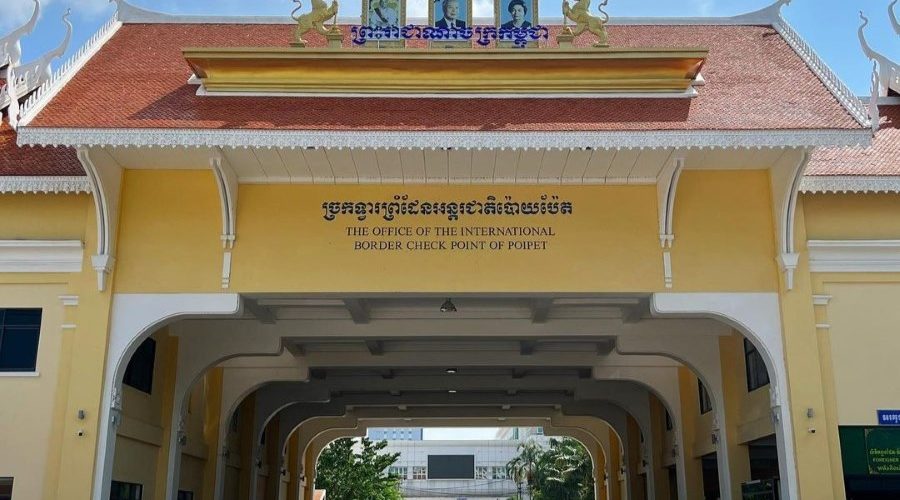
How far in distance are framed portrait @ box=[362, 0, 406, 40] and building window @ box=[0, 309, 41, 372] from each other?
5.77 meters

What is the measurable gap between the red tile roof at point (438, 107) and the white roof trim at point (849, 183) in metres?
0.81

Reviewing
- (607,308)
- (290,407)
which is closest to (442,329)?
(607,308)

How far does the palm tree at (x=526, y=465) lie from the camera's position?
50597 millimetres

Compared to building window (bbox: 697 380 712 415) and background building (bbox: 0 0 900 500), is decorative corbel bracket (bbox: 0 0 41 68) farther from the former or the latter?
building window (bbox: 697 380 712 415)

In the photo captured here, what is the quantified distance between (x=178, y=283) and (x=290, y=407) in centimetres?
1062

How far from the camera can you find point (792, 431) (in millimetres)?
10898

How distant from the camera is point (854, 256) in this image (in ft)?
37.8

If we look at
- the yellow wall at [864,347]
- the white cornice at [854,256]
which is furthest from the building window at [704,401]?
the white cornice at [854,256]

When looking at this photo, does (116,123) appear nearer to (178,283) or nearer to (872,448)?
(178,283)

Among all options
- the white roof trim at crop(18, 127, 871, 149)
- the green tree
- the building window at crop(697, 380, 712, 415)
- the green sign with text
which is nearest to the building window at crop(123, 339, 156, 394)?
the white roof trim at crop(18, 127, 871, 149)

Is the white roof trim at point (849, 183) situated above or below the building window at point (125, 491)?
above

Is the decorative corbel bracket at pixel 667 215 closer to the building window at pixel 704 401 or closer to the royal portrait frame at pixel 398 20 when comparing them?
the royal portrait frame at pixel 398 20

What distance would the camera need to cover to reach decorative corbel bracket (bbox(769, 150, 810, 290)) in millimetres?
11117

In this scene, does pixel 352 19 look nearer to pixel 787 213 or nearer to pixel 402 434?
pixel 787 213
